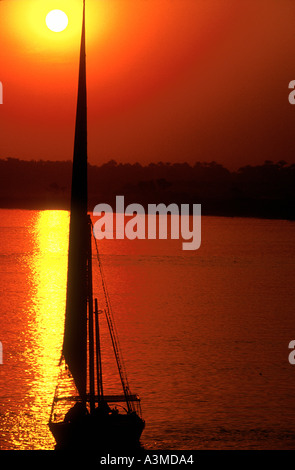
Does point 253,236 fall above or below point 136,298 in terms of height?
above

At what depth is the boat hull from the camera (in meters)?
13.4

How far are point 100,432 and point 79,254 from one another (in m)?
3.03

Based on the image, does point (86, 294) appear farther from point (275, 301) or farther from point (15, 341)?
point (275, 301)

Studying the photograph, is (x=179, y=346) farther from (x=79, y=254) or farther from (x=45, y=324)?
(x=79, y=254)

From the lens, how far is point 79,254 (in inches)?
516

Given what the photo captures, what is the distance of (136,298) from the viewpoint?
45.7 m

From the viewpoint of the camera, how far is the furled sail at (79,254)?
12711mm

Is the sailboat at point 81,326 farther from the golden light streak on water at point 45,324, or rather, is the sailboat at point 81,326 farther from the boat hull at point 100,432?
the golden light streak on water at point 45,324

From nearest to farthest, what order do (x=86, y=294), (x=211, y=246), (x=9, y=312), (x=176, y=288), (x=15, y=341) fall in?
(x=86, y=294)
(x=15, y=341)
(x=9, y=312)
(x=176, y=288)
(x=211, y=246)

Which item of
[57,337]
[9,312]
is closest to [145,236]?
[9,312]

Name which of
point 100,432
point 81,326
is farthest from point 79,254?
point 100,432

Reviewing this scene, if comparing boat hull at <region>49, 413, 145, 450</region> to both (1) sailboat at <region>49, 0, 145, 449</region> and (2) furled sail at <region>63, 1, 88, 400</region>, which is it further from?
(2) furled sail at <region>63, 1, 88, 400</region>

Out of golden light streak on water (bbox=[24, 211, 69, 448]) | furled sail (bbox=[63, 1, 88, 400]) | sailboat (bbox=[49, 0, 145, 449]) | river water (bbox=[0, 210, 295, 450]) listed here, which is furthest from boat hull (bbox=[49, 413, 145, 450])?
golden light streak on water (bbox=[24, 211, 69, 448])

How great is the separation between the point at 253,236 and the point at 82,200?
94.6 meters
